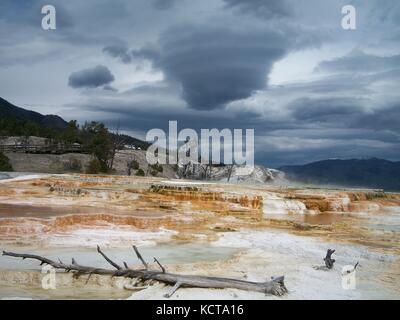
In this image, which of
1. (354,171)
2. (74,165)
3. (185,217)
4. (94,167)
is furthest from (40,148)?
(354,171)

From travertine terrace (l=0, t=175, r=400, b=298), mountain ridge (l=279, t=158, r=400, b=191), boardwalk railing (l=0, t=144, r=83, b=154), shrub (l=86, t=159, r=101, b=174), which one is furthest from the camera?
mountain ridge (l=279, t=158, r=400, b=191)

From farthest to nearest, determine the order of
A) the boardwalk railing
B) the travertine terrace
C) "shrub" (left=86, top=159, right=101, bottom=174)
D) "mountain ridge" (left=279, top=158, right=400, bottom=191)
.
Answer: "mountain ridge" (left=279, top=158, right=400, bottom=191) < the boardwalk railing < "shrub" (left=86, top=159, right=101, bottom=174) < the travertine terrace

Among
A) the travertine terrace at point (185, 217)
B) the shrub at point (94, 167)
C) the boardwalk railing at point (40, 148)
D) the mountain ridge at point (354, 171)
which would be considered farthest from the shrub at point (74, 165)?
the mountain ridge at point (354, 171)

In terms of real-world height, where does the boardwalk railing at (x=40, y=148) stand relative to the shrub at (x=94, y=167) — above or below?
above

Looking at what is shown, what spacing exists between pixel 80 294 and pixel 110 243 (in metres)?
4.10

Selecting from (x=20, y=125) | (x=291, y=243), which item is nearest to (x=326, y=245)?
(x=291, y=243)

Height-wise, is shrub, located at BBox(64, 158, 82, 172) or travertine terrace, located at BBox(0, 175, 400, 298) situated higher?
shrub, located at BBox(64, 158, 82, 172)

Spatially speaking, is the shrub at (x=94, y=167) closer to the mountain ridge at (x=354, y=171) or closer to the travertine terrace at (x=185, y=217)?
the travertine terrace at (x=185, y=217)

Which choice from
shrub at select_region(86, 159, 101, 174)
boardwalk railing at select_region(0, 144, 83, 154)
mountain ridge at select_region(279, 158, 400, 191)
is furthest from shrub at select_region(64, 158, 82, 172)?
mountain ridge at select_region(279, 158, 400, 191)

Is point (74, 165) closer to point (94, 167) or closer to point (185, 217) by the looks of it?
point (94, 167)

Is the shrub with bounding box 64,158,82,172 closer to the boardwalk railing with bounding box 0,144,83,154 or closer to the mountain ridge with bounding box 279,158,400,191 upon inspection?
the boardwalk railing with bounding box 0,144,83,154

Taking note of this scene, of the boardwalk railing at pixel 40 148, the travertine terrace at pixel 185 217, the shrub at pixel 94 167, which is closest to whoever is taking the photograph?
the travertine terrace at pixel 185 217

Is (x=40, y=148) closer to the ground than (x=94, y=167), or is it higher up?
higher up

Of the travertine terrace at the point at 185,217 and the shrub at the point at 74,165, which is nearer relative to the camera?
the travertine terrace at the point at 185,217
